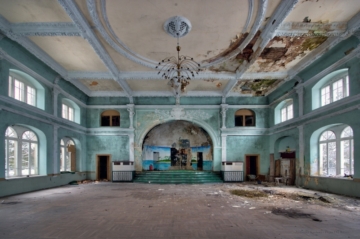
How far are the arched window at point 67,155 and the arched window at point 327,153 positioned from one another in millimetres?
13339

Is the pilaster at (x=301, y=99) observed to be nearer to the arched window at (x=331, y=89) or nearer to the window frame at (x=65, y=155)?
the arched window at (x=331, y=89)

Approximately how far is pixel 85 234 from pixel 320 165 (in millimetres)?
10262

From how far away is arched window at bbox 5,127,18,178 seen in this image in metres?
9.58

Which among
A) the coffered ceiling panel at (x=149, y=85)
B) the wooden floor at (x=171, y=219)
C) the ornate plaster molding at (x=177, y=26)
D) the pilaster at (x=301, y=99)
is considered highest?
the ornate plaster molding at (x=177, y=26)

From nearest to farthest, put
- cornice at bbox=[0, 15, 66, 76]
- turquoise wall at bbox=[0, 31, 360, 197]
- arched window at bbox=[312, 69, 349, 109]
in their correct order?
cornice at bbox=[0, 15, 66, 76]
turquoise wall at bbox=[0, 31, 360, 197]
arched window at bbox=[312, 69, 349, 109]

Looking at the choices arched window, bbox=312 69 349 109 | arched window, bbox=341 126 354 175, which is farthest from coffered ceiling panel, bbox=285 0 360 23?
arched window, bbox=341 126 354 175

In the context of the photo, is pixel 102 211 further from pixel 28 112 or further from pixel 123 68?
pixel 123 68

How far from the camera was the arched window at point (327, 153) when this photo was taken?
34.3ft

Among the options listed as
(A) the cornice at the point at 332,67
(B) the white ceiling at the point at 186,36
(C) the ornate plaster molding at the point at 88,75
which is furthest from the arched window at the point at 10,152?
(A) the cornice at the point at 332,67

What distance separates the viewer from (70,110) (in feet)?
48.9

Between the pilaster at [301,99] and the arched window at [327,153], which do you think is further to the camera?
the pilaster at [301,99]

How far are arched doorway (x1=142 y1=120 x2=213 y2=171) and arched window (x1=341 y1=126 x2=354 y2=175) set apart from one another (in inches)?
419

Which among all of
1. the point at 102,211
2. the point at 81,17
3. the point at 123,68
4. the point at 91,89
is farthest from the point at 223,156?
the point at 81,17

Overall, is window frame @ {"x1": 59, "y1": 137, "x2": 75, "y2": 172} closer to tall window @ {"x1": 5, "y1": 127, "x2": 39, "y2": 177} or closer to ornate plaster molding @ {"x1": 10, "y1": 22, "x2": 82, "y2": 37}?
tall window @ {"x1": 5, "y1": 127, "x2": 39, "y2": 177}
